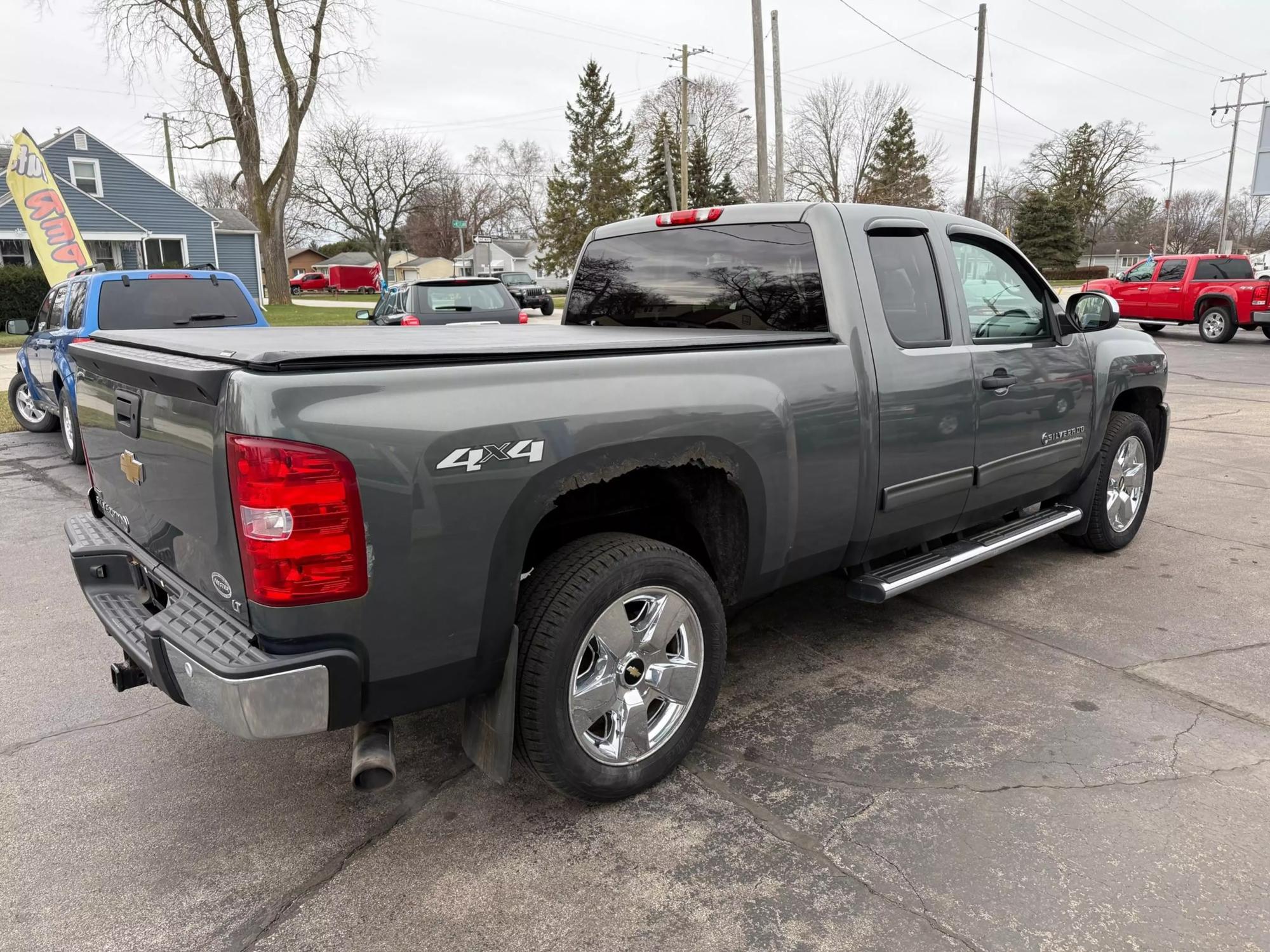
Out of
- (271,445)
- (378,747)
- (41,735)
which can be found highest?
(271,445)

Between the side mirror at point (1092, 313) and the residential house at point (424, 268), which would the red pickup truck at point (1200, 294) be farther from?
the residential house at point (424, 268)

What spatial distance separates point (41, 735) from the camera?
329 centimetres

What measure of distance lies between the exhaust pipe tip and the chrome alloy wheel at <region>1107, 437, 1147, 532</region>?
4.35m

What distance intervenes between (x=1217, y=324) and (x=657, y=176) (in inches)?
1691

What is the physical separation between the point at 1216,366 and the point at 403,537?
18.0m

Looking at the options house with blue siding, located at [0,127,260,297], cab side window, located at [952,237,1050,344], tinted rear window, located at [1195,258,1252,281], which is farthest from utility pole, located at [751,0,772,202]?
house with blue siding, located at [0,127,260,297]

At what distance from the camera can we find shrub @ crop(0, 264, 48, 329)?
25531 mm

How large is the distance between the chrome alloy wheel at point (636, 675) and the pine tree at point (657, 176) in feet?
182

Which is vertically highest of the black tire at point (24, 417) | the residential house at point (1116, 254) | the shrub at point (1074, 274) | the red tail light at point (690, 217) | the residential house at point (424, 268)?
the residential house at point (1116, 254)

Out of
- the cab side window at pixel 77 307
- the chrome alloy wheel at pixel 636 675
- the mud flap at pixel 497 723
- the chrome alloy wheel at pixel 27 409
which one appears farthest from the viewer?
the chrome alloy wheel at pixel 27 409

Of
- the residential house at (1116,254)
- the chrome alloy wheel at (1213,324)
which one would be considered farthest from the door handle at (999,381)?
the residential house at (1116,254)

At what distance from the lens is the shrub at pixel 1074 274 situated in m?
58.2

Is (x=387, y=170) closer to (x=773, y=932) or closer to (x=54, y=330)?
(x=54, y=330)

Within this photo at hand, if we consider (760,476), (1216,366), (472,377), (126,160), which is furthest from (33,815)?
(126,160)
